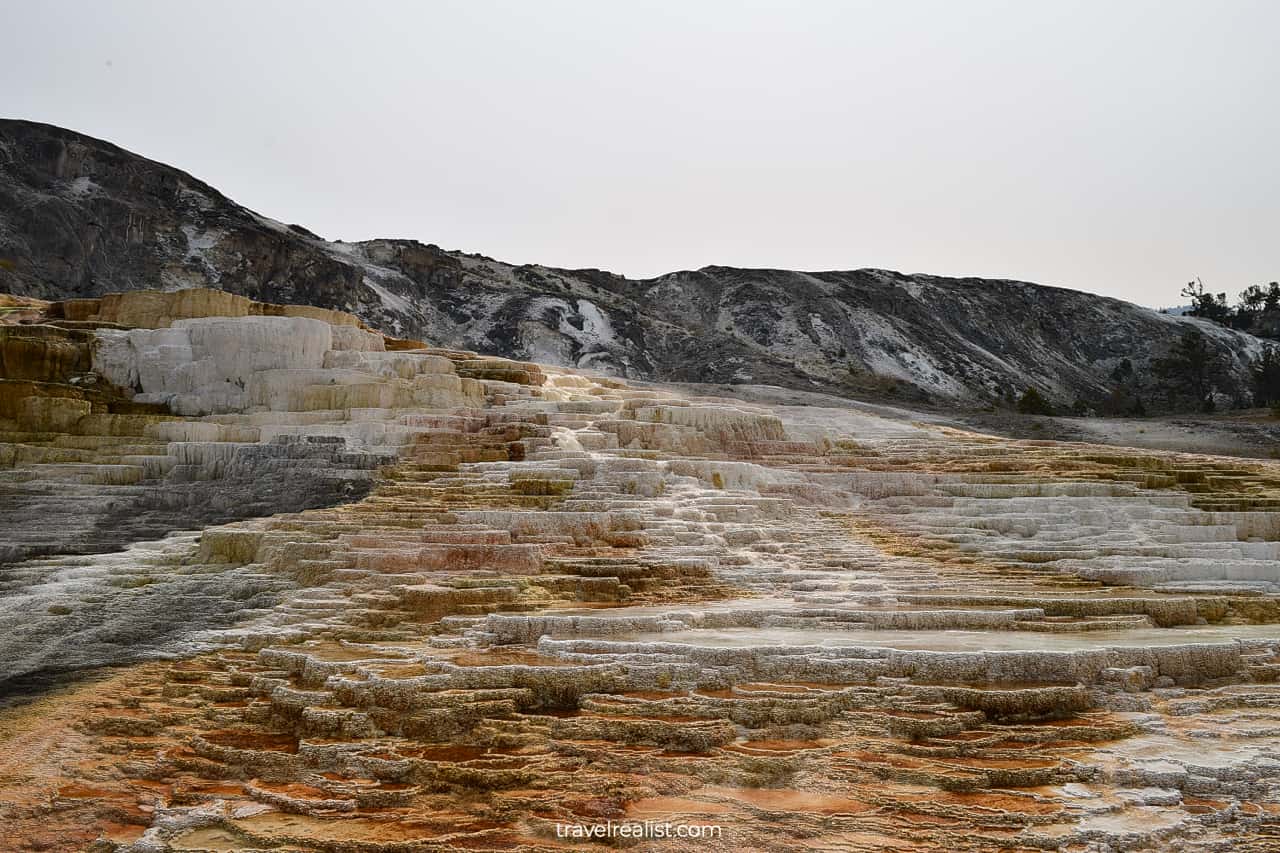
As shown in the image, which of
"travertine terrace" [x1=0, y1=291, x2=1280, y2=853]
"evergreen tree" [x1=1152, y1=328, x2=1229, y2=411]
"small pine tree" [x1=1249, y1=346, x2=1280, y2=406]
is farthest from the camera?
"evergreen tree" [x1=1152, y1=328, x2=1229, y2=411]

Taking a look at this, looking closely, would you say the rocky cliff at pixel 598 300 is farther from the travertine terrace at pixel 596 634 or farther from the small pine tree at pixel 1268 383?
the travertine terrace at pixel 596 634

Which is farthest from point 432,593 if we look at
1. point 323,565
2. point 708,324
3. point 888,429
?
point 708,324

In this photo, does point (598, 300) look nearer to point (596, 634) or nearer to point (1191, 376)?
point (1191, 376)

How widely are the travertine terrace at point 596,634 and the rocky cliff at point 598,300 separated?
62.1ft

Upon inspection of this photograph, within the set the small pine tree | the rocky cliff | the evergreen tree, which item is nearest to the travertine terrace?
the rocky cliff

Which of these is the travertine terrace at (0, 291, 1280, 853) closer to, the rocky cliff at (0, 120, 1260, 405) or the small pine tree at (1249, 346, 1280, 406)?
the rocky cliff at (0, 120, 1260, 405)

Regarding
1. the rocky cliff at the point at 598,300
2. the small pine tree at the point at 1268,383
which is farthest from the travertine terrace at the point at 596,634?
the small pine tree at the point at 1268,383

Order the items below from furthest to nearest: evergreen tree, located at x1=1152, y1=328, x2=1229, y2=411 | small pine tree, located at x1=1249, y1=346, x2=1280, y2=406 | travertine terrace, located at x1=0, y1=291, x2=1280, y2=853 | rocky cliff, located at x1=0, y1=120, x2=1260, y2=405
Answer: evergreen tree, located at x1=1152, y1=328, x2=1229, y2=411 < small pine tree, located at x1=1249, y1=346, x2=1280, y2=406 < rocky cliff, located at x1=0, y1=120, x2=1260, y2=405 < travertine terrace, located at x1=0, y1=291, x2=1280, y2=853

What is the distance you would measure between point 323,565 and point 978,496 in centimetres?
739

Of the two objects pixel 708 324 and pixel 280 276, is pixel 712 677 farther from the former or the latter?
pixel 708 324

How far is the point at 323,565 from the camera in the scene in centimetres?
755

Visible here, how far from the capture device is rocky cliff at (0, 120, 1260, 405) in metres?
29.2

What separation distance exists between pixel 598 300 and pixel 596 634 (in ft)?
113

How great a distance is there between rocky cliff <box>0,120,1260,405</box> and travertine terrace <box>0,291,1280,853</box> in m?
18.9
